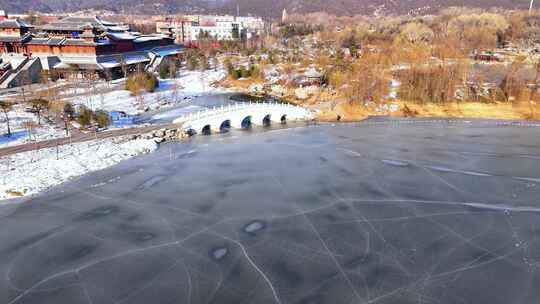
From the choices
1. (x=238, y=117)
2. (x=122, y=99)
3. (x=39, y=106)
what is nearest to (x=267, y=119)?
(x=238, y=117)

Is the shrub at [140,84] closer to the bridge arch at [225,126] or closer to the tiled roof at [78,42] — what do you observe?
the tiled roof at [78,42]

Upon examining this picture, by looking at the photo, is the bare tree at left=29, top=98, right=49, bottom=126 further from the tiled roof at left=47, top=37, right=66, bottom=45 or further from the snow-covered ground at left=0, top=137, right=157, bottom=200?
the tiled roof at left=47, top=37, right=66, bottom=45

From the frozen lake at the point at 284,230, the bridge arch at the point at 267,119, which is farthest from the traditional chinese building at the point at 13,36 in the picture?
the frozen lake at the point at 284,230

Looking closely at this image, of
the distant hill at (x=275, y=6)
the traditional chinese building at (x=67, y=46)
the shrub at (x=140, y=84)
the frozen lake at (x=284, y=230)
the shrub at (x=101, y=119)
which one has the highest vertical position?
the distant hill at (x=275, y=6)

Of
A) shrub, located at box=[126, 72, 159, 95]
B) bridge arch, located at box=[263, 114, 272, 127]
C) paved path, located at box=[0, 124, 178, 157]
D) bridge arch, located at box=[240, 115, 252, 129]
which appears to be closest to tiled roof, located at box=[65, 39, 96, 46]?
shrub, located at box=[126, 72, 159, 95]

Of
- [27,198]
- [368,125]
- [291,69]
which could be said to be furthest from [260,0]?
[27,198]

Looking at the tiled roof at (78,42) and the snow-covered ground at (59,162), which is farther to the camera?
the tiled roof at (78,42)
